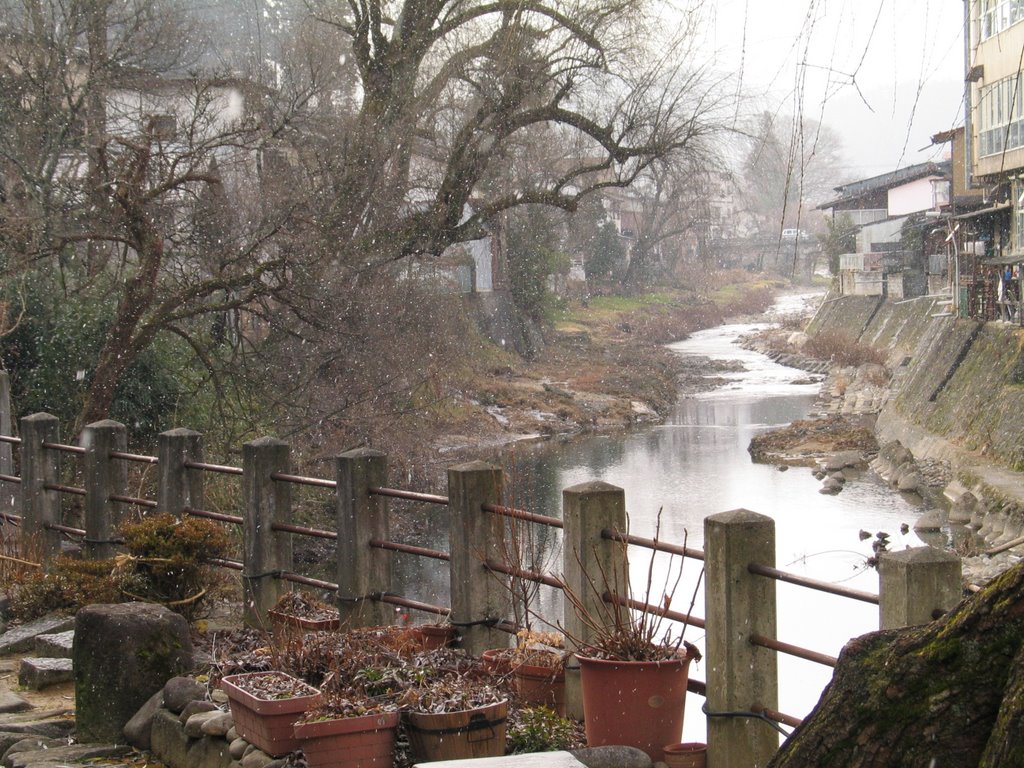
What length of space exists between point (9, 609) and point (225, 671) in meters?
3.96

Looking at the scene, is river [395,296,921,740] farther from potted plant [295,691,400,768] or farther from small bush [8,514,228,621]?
small bush [8,514,228,621]

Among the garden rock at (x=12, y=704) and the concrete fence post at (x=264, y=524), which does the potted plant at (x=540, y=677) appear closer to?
the concrete fence post at (x=264, y=524)

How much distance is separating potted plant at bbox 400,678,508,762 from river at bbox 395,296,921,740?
1.44 metres

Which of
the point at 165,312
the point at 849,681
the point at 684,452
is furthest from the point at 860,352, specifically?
the point at 849,681

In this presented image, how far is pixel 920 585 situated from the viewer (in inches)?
151

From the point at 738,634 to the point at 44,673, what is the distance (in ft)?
14.3

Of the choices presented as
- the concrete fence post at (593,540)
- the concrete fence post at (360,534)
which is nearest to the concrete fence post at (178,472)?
the concrete fence post at (360,534)

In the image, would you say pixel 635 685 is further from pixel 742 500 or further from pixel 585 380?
pixel 585 380

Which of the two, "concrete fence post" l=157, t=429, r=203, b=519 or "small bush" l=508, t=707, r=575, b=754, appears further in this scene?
"concrete fence post" l=157, t=429, r=203, b=519

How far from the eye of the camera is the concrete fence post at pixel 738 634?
178 inches

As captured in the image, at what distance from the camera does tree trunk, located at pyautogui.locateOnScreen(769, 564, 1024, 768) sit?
222 centimetres

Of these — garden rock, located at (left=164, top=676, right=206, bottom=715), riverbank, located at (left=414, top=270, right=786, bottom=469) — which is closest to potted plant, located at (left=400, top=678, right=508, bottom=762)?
garden rock, located at (left=164, top=676, right=206, bottom=715)

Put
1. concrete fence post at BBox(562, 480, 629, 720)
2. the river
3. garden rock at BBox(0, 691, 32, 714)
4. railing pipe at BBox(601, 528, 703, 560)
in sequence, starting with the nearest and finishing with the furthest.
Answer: railing pipe at BBox(601, 528, 703, 560) < concrete fence post at BBox(562, 480, 629, 720) < garden rock at BBox(0, 691, 32, 714) < the river

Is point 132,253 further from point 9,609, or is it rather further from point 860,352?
point 860,352
